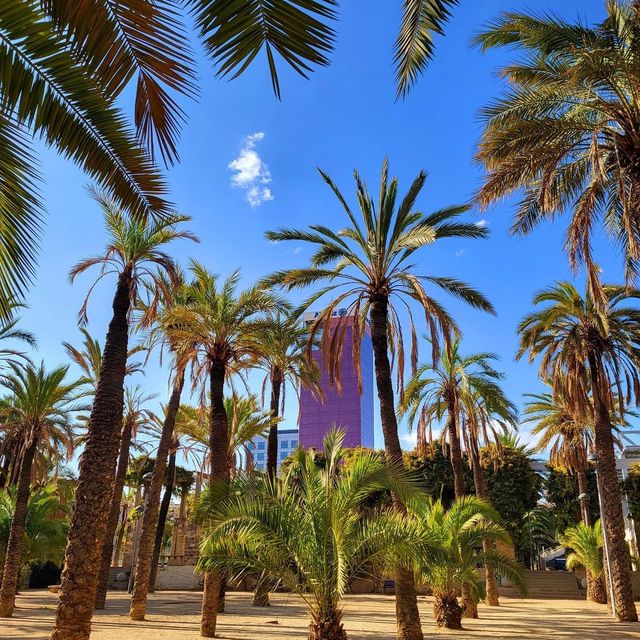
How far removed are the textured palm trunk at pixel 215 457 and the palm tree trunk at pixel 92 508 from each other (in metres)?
3.60

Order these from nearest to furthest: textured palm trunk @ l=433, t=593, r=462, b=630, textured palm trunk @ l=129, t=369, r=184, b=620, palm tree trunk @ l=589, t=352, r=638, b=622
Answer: textured palm trunk @ l=433, t=593, r=462, b=630, textured palm trunk @ l=129, t=369, r=184, b=620, palm tree trunk @ l=589, t=352, r=638, b=622

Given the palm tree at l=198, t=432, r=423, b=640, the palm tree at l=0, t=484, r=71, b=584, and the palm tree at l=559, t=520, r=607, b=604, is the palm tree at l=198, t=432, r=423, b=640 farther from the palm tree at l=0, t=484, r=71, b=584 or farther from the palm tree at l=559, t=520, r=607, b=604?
the palm tree at l=0, t=484, r=71, b=584

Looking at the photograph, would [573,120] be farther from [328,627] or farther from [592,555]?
[592,555]

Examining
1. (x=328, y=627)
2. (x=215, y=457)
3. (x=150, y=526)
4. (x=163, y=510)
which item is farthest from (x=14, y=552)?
(x=163, y=510)

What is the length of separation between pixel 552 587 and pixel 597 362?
20108 millimetres

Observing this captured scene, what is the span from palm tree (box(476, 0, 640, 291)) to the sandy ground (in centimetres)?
938

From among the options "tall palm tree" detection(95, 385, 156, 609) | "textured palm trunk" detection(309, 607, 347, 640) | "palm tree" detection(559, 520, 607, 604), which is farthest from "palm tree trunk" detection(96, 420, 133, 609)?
"palm tree" detection(559, 520, 607, 604)

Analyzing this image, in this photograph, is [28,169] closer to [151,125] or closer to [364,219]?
[151,125]

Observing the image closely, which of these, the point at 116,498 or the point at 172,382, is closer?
the point at 172,382

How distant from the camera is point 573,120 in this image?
1142cm

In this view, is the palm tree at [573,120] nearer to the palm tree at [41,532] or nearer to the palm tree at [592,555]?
the palm tree at [592,555]

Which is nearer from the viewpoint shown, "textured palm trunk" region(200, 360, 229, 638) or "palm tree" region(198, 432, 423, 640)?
"palm tree" region(198, 432, 423, 640)

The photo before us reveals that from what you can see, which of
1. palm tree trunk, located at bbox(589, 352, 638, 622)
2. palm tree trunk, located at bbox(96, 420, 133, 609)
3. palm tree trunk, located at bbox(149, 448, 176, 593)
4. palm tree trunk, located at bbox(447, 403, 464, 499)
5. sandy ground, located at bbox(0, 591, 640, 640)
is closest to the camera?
sandy ground, located at bbox(0, 591, 640, 640)

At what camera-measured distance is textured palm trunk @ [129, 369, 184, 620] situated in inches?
671
